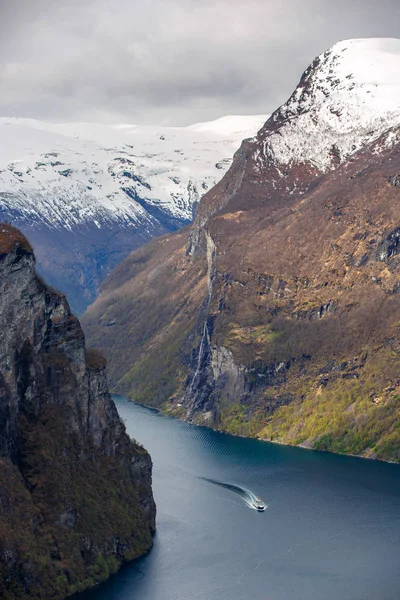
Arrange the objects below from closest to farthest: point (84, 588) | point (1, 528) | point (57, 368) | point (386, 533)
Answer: point (1, 528) → point (84, 588) → point (57, 368) → point (386, 533)

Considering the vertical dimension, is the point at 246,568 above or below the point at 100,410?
below

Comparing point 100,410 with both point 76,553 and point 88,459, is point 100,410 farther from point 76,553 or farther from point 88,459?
point 76,553

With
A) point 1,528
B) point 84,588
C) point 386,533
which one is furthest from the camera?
point 386,533

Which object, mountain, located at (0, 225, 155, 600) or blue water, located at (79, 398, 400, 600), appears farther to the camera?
blue water, located at (79, 398, 400, 600)

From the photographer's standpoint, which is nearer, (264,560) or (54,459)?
(54,459)

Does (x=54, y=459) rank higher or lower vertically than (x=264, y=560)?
higher

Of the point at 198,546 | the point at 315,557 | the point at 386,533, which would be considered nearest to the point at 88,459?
the point at 198,546

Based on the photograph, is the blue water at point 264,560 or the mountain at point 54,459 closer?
the mountain at point 54,459

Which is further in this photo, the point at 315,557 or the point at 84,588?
the point at 315,557
